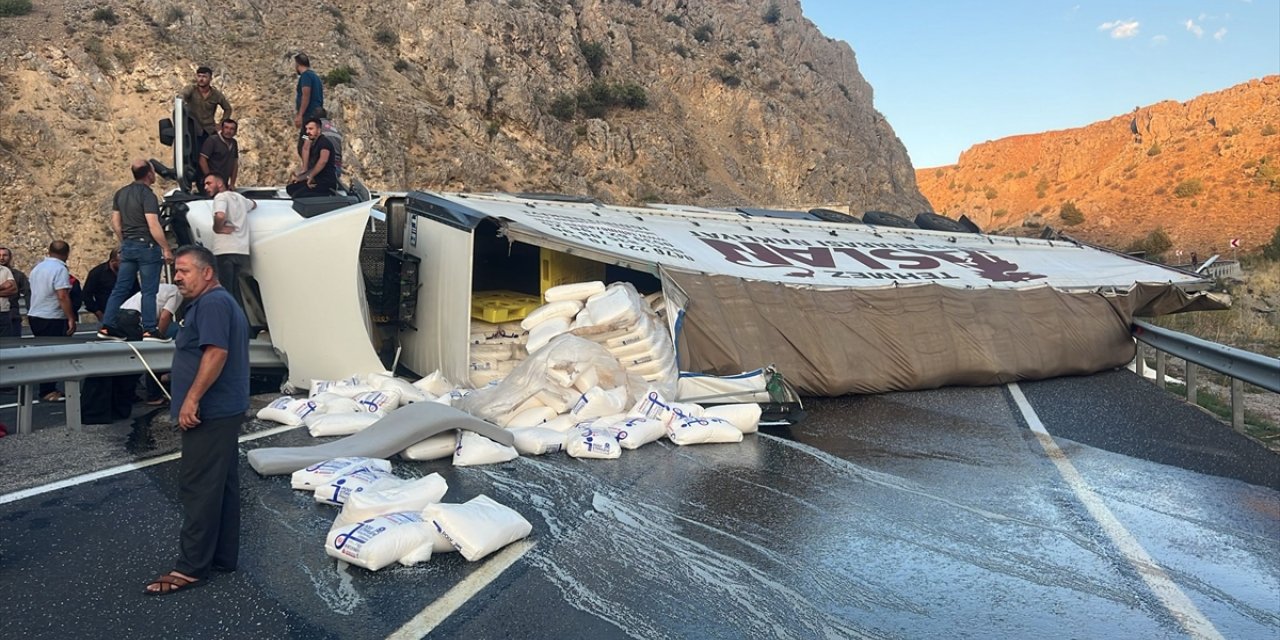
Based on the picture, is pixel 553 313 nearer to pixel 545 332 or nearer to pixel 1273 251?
pixel 545 332

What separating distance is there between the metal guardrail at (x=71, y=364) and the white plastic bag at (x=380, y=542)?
12.5ft

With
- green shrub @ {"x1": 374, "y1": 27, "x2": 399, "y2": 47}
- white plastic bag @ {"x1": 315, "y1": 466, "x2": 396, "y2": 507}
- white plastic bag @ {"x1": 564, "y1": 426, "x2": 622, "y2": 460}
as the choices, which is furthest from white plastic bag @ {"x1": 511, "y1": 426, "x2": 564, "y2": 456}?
green shrub @ {"x1": 374, "y1": 27, "x2": 399, "y2": 47}

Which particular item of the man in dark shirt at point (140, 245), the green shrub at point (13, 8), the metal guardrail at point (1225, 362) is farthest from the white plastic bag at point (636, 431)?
the green shrub at point (13, 8)

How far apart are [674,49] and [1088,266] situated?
43.6 metres

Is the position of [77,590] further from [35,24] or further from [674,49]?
[674,49]

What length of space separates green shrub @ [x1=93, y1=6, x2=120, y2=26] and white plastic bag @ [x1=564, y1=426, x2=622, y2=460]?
128 feet

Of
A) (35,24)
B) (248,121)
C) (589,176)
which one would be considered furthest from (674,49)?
(35,24)

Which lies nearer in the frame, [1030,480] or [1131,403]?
[1030,480]

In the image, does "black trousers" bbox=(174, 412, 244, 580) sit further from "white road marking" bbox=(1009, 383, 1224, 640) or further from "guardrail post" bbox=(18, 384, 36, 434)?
"white road marking" bbox=(1009, 383, 1224, 640)

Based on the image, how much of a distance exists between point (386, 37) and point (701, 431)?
40.4 metres

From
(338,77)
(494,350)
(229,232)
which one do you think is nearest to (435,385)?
(494,350)

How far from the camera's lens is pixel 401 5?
4353 centimetres

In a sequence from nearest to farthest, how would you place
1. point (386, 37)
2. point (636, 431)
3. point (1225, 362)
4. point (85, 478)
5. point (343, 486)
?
point (343, 486) → point (85, 478) → point (636, 431) → point (1225, 362) → point (386, 37)

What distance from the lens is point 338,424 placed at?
7.03m
